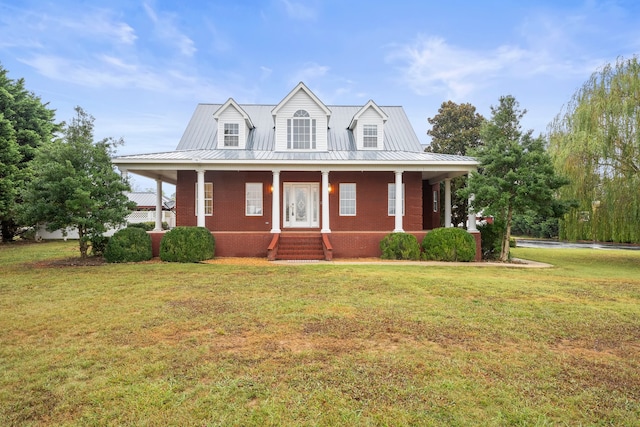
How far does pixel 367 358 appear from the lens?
13.7 ft

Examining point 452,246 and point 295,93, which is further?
point 295,93

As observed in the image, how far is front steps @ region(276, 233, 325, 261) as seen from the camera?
47.5ft

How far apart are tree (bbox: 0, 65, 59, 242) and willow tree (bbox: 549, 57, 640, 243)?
2859cm

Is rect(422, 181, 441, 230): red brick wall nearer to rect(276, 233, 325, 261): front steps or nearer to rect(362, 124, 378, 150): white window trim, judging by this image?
rect(362, 124, 378, 150): white window trim

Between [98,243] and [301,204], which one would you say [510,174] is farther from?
[98,243]

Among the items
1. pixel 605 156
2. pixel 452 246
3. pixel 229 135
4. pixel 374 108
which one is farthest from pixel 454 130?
pixel 229 135

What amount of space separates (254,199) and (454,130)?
46.5 ft

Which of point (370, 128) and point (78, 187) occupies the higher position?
point (370, 128)

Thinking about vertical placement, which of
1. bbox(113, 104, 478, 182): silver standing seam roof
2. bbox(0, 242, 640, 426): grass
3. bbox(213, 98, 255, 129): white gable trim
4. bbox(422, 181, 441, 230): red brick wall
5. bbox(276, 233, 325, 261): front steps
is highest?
bbox(213, 98, 255, 129): white gable trim

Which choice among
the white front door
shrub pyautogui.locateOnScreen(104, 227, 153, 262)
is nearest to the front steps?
the white front door

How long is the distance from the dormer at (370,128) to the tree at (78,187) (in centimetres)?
1158

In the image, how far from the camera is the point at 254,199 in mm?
17562

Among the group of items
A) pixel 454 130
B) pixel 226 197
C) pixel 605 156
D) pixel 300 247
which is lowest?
pixel 300 247

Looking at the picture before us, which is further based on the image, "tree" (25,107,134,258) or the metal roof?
the metal roof
